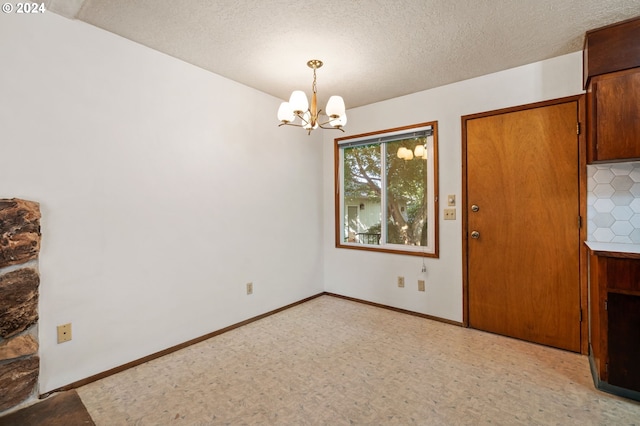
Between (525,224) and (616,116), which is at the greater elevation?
(616,116)

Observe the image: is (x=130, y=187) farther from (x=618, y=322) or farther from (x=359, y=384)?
(x=618, y=322)

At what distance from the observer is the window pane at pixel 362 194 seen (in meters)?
3.74

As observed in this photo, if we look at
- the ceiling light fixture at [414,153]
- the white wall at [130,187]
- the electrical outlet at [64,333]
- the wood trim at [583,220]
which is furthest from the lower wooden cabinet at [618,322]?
the electrical outlet at [64,333]

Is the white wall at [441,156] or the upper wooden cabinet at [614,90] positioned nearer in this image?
the upper wooden cabinet at [614,90]

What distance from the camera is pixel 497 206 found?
9.20ft

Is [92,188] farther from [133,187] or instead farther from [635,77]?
[635,77]

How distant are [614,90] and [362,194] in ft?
7.87

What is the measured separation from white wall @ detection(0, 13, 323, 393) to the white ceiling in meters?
0.29

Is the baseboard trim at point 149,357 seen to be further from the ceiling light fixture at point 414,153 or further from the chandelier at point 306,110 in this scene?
the ceiling light fixture at point 414,153

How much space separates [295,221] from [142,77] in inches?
80.9

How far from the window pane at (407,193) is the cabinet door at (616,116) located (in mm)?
1402

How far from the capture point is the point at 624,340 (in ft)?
6.04

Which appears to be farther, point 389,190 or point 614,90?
point 389,190

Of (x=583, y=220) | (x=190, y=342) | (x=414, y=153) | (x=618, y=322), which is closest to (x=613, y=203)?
(x=583, y=220)
